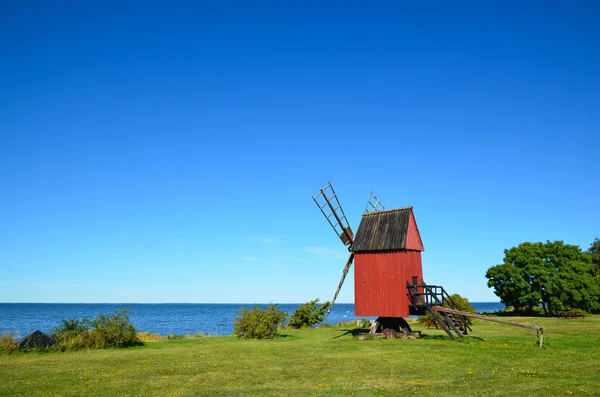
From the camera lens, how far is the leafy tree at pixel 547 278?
53.6 metres

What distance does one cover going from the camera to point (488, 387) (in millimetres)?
15359

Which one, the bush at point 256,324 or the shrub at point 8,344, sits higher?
the bush at point 256,324

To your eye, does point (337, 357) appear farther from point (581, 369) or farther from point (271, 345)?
point (581, 369)

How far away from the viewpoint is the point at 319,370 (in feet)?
63.4

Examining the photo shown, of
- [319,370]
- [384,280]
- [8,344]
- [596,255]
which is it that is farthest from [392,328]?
[596,255]

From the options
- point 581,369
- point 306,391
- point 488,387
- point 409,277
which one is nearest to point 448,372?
point 488,387

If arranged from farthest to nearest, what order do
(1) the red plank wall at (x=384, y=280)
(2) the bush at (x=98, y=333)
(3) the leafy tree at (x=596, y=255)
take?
(3) the leafy tree at (x=596, y=255), (1) the red plank wall at (x=384, y=280), (2) the bush at (x=98, y=333)

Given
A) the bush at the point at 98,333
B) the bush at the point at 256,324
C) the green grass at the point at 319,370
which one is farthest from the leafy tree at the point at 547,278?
the bush at the point at 98,333

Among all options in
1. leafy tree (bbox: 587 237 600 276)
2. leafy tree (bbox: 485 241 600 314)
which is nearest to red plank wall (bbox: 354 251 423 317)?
leafy tree (bbox: 485 241 600 314)

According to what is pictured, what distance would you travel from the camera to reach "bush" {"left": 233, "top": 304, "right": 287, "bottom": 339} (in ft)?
114

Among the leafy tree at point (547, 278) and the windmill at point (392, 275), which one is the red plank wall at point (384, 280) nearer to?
the windmill at point (392, 275)

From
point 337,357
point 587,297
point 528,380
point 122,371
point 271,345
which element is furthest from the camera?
point 587,297

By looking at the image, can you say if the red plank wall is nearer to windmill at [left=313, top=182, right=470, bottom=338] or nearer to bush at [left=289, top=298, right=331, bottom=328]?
windmill at [left=313, top=182, right=470, bottom=338]

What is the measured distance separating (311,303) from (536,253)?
3133 centimetres
